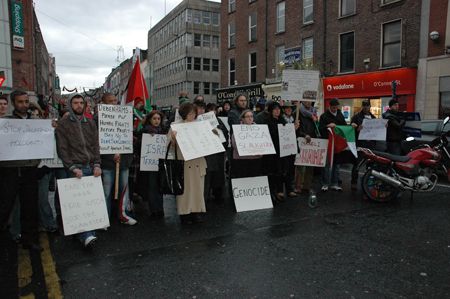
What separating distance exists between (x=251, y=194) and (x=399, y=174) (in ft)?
8.88

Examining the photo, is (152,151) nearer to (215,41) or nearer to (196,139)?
(196,139)

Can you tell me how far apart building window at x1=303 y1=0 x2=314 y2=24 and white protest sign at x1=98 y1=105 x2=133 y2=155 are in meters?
20.2

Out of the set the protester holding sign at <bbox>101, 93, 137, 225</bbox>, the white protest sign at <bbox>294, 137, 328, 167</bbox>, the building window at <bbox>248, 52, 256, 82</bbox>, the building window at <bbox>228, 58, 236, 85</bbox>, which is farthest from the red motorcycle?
the building window at <bbox>228, 58, 236, 85</bbox>

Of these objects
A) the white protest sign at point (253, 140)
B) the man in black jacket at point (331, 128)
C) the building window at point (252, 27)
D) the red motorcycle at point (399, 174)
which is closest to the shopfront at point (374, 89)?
the building window at point (252, 27)

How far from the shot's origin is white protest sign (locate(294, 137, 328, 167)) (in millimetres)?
7785

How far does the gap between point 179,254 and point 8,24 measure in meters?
33.7

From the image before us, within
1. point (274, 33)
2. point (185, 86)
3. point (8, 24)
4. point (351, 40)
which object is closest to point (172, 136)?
point (351, 40)

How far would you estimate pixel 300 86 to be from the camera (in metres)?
7.94

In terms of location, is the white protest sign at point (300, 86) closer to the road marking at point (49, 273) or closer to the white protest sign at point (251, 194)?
the white protest sign at point (251, 194)

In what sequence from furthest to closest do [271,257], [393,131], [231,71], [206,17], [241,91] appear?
[206,17]
[231,71]
[241,91]
[393,131]
[271,257]

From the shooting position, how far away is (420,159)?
6.93 metres

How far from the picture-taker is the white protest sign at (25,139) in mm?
4469

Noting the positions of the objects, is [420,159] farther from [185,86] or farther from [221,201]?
[185,86]

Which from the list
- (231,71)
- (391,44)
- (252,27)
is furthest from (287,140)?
(231,71)
